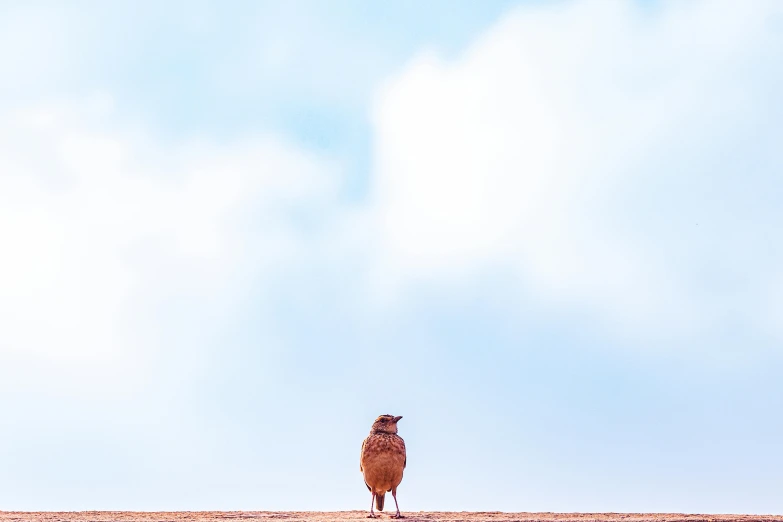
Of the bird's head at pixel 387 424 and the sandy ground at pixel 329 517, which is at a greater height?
the bird's head at pixel 387 424

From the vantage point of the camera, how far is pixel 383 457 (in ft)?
42.5

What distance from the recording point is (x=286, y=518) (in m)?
11.1

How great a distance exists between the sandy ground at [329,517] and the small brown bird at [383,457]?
71 cm

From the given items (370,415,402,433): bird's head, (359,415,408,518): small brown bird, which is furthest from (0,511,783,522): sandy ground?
(370,415,402,433): bird's head

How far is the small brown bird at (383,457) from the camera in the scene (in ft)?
42.5

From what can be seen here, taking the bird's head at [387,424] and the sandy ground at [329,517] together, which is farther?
the bird's head at [387,424]

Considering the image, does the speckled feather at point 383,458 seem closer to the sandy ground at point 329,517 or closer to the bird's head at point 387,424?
the bird's head at point 387,424

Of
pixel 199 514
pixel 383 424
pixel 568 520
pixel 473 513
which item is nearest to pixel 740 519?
pixel 568 520

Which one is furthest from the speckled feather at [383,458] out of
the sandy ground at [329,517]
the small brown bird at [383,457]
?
the sandy ground at [329,517]

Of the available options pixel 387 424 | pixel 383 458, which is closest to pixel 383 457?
pixel 383 458

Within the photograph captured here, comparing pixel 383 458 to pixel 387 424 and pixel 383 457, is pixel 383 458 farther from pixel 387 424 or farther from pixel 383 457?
pixel 387 424

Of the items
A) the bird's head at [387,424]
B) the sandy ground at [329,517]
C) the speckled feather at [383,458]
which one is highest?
the bird's head at [387,424]

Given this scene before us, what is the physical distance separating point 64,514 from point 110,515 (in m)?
0.65

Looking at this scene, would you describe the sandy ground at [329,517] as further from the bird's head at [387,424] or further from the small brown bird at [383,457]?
the bird's head at [387,424]
